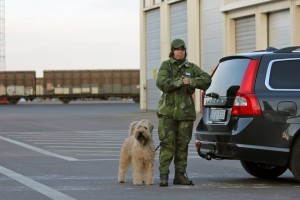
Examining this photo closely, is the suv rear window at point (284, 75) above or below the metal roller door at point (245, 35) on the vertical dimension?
below

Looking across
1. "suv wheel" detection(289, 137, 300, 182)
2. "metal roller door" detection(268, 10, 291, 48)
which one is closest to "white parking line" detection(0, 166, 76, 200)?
"suv wheel" detection(289, 137, 300, 182)

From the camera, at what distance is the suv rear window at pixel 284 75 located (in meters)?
10.8

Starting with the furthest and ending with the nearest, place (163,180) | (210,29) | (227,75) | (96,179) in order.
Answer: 1. (210,29)
2. (96,179)
3. (227,75)
4. (163,180)

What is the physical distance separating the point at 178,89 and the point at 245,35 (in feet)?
89.3

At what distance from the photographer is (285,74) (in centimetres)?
1088

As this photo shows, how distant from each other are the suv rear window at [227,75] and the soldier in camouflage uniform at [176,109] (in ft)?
1.24

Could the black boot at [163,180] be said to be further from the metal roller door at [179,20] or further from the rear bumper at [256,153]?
the metal roller door at [179,20]

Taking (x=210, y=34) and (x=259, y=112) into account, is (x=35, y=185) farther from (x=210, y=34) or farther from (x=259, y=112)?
(x=210, y=34)

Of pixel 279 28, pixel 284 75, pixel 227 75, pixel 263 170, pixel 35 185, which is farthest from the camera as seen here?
pixel 279 28

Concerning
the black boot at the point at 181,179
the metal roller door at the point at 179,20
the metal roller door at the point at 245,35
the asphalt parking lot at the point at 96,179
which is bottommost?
the asphalt parking lot at the point at 96,179

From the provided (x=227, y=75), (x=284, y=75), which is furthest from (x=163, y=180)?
(x=284, y=75)

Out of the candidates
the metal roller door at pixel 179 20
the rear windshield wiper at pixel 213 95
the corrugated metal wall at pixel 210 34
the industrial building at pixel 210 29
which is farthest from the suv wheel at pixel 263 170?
the metal roller door at pixel 179 20

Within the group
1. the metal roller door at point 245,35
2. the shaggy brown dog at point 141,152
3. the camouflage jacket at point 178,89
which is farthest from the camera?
the metal roller door at point 245,35

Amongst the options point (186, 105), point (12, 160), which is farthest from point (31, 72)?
point (186, 105)
